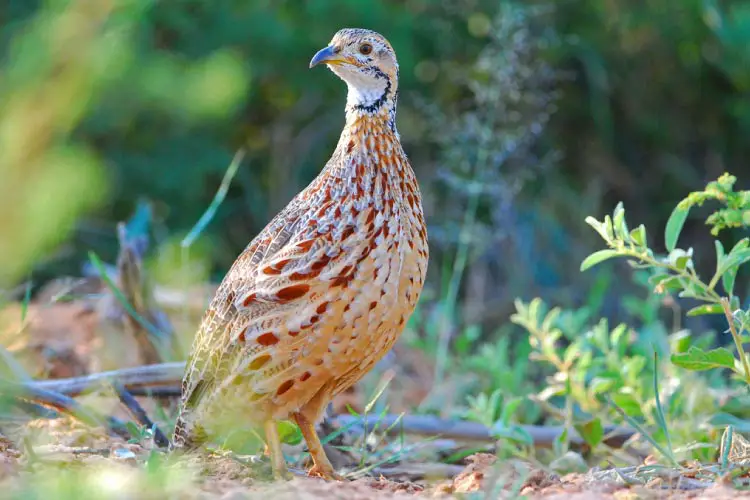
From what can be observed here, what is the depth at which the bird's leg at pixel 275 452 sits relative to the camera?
3539 mm

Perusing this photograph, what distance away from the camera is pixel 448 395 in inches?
224

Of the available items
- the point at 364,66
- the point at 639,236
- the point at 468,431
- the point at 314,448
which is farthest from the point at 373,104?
the point at 468,431

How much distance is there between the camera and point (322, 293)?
11.4 feet

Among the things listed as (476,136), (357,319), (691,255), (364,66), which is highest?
(364,66)

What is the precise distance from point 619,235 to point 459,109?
5.14 m

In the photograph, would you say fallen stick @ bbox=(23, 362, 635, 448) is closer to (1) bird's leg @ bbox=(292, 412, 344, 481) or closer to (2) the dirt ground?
(2) the dirt ground

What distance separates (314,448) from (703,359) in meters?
1.31

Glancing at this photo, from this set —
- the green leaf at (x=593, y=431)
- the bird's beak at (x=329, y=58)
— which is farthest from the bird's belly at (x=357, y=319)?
the green leaf at (x=593, y=431)

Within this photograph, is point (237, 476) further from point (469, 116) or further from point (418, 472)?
point (469, 116)

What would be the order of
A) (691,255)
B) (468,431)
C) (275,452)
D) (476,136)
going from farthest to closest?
(476,136), (468,431), (275,452), (691,255)

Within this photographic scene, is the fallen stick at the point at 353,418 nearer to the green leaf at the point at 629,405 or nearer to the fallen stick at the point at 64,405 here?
the fallen stick at the point at 64,405

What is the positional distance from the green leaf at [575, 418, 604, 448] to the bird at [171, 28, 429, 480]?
1042 mm

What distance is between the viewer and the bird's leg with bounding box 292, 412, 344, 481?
3.74m

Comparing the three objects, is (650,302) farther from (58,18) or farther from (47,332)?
(58,18)
